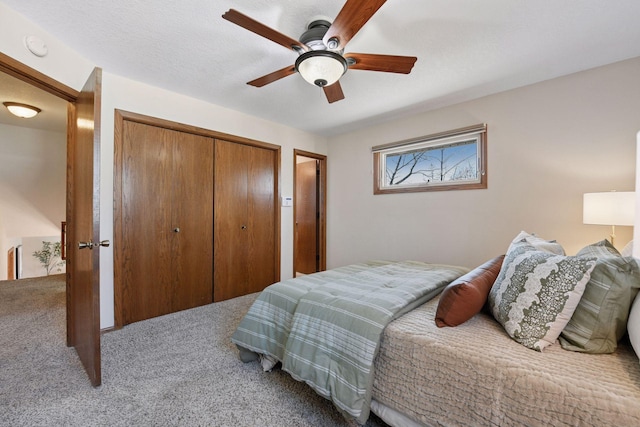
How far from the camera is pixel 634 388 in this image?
0.80 meters

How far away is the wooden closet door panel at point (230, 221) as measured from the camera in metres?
3.14

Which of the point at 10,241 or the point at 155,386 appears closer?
the point at 155,386

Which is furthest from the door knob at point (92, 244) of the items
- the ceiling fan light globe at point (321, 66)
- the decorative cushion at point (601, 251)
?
the decorative cushion at point (601, 251)

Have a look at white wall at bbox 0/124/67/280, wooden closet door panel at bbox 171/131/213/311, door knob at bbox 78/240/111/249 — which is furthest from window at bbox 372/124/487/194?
white wall at bbox 0/124/67/280

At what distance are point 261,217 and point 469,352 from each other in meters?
2.93

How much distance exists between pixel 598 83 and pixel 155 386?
402cm

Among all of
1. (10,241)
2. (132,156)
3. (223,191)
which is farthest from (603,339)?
(10,241)

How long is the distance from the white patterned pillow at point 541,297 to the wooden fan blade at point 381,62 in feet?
4.49

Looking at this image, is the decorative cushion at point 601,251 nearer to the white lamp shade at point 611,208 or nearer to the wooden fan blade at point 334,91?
the white lamp shade at point 611,208

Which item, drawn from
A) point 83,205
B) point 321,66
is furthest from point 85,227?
point 321,66

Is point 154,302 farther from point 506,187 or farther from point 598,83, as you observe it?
point 598,83

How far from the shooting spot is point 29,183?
168 inches

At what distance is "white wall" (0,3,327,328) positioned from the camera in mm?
1677

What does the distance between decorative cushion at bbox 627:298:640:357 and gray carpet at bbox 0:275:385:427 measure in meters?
1.10
